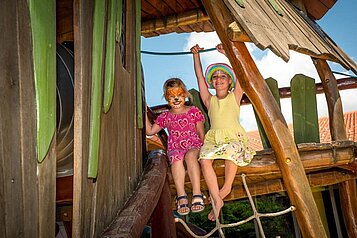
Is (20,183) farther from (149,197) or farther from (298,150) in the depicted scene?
(298,150)

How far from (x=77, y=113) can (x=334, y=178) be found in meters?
2.88

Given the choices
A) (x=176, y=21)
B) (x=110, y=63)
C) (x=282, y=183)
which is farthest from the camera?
(x=176, y=21)

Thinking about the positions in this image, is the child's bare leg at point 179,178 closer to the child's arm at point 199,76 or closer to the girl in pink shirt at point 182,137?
the girl in pink shirt at point 182,137

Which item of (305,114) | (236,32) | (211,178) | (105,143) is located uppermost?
(236,32)

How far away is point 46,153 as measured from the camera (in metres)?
1.52

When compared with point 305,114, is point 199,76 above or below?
above

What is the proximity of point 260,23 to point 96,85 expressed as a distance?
118cm

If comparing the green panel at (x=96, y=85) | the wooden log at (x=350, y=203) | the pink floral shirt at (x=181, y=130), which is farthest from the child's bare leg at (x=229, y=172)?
the wooden log at (x=350, y=203)

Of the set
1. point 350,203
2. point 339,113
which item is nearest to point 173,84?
point 339,113

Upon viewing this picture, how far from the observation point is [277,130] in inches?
117

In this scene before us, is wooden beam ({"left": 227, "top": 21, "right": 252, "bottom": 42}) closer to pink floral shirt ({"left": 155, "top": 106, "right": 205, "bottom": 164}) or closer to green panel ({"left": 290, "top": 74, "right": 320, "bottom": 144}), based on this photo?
pink floral shirt ({"left": 155, "top": 106, "right": 205, "bottom": 164})

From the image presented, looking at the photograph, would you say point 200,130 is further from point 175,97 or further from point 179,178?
point 179,178

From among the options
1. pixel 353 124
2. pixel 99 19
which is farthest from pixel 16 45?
pixel 353 124

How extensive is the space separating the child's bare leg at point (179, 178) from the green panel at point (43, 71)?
168 cm
